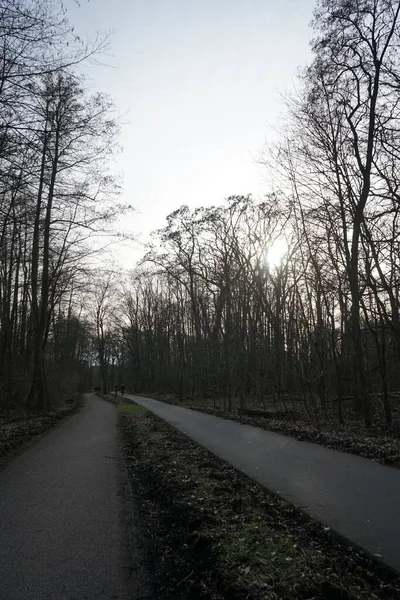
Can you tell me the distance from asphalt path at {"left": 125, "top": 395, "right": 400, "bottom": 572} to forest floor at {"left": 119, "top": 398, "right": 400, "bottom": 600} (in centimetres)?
20

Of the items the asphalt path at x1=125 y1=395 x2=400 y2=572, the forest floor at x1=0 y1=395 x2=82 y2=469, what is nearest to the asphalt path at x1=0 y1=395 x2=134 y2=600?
the forest floor at x1=0 y1=395 x2=82 y2=469

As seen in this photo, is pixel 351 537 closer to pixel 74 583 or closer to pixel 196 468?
pixel 74 583

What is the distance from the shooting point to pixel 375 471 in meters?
6.96

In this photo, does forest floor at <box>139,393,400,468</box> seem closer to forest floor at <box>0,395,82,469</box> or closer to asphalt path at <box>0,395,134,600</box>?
asphalt path at <box>0,395,134,600</box>

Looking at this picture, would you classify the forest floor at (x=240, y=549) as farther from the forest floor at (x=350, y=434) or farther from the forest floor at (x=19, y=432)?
the forest floor at (x=19, y=432)

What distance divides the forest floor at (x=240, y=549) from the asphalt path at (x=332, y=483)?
20cm

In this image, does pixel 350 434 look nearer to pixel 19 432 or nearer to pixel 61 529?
pixel 61 529

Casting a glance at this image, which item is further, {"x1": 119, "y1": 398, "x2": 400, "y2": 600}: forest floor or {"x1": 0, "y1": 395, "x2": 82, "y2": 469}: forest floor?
{"x1": 0, "y1": 395, "x2": 82, "y2": 469}: forest floor

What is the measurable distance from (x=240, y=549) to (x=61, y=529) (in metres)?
2.10

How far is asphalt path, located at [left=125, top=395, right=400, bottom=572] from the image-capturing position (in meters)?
4.45

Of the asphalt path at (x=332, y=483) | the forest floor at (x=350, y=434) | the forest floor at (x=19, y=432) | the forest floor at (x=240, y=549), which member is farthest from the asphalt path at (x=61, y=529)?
the forest floor at (x=350, y=434)

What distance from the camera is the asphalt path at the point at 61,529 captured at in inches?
142

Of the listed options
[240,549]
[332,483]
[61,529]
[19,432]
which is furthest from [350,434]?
[19,432]

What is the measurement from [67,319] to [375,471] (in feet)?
114
